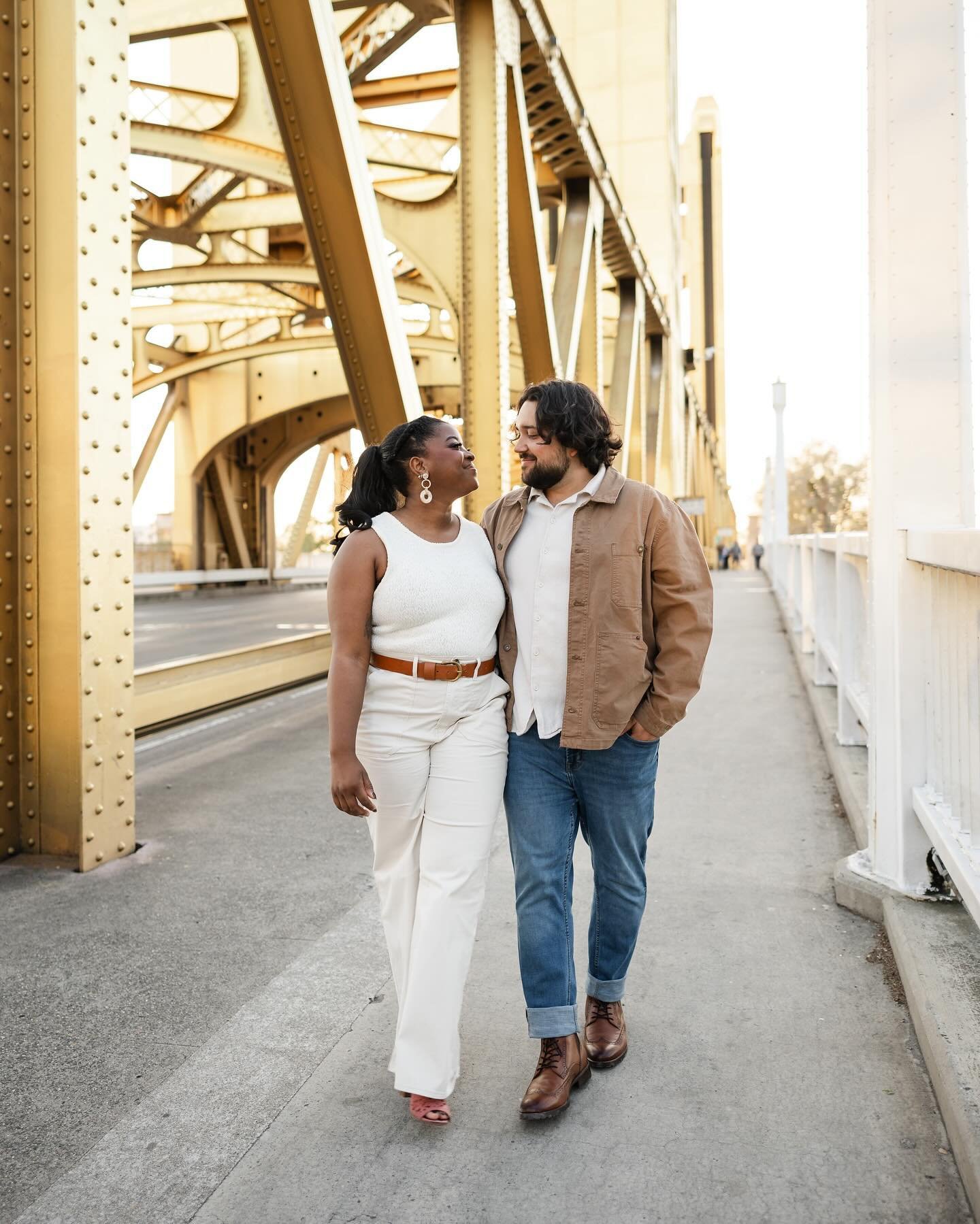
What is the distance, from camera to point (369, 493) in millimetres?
2535

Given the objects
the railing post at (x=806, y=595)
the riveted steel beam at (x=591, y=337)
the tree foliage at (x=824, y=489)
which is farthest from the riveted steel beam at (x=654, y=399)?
the tree foliage at (x=824, y=489)

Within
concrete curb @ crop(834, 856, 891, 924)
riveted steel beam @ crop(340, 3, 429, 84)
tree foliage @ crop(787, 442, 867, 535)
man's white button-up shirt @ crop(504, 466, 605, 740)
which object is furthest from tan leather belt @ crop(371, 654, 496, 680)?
tree foliage @ crop(787, 442, 867, 535)

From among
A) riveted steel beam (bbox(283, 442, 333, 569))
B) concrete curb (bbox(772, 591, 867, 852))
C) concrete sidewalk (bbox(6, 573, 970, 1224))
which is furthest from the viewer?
riveted steel beam (bbox(283, 442, 333, 569))

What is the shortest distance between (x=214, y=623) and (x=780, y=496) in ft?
53.5

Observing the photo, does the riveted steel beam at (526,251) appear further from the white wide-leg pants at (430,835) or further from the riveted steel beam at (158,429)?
the riveted steel beam at (158,429)

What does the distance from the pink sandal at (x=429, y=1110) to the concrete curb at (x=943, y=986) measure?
1113 millimetres

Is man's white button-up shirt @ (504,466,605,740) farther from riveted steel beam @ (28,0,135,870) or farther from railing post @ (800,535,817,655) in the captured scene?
railing post @ (800,535,817,655)

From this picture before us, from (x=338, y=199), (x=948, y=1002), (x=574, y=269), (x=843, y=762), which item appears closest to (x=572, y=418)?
(x=948, y=1002)

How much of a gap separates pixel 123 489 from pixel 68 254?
96 centimetres

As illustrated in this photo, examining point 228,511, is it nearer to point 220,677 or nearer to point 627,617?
point 220,677

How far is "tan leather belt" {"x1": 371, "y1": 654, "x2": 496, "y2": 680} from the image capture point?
95.2 inches

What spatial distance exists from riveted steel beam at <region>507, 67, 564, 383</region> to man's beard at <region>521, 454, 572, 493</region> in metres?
7.19

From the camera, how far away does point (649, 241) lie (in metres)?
34.8

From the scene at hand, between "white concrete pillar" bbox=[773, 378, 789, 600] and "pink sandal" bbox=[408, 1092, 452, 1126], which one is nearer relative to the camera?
"pink sandal" bbox=[408, 1092, 452, 1126]
